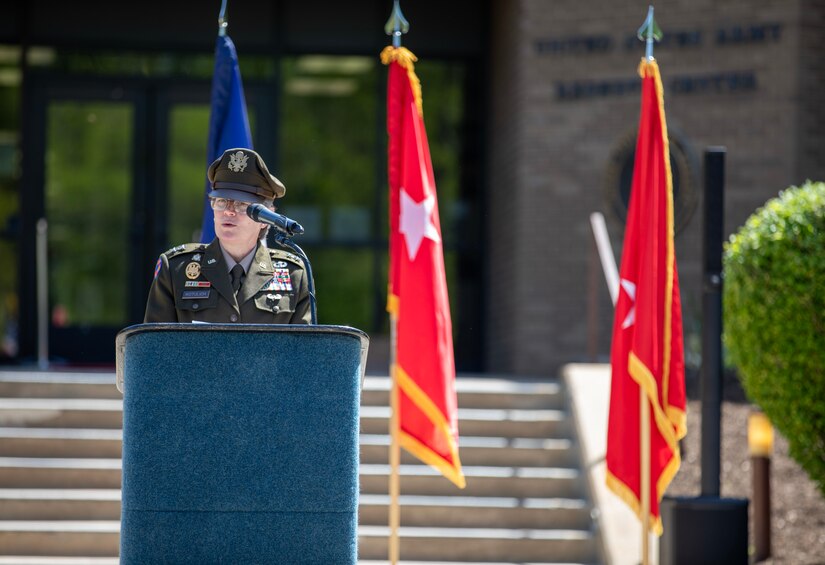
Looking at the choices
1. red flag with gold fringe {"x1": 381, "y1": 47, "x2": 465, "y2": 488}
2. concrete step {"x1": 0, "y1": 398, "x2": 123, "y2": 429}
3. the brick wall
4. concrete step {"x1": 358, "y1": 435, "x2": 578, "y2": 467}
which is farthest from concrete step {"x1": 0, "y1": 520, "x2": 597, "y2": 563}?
the brick wall

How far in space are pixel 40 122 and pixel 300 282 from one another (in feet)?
32.2

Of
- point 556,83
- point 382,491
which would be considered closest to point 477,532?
point 382,491

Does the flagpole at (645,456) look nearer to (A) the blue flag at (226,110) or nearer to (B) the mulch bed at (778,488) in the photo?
(B) the mulch bed at (778,488)

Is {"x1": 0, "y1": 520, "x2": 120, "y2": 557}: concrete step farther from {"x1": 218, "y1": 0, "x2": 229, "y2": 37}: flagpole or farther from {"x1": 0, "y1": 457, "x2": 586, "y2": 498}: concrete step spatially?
{"x1": 218, "y1": 0, "x2": 229, "y2": 37}: flagpole

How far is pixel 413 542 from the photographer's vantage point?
775cm

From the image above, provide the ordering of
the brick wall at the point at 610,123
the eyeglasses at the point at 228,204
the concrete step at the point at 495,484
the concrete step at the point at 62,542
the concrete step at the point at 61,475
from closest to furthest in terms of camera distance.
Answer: the eyeglasses at the point at 228,204, the concrete step at the point at 62,542, the concrete step at the point at 61,475, the concrete step at the point at 495,484, the brick wall at the point at 610,123

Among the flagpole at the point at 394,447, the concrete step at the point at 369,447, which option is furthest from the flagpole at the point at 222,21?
the concrete step at the point at 369,447

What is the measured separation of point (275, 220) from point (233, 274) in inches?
23.5

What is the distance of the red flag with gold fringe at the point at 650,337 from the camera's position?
254 inches

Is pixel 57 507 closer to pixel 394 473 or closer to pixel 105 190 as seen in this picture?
pixel 394 473

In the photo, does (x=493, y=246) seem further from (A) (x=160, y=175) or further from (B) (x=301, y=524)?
(B) (x=301, y=524)

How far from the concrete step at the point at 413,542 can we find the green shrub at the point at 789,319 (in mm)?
1434

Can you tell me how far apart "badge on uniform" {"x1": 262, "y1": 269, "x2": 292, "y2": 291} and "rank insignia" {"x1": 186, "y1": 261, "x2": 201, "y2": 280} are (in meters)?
0.23

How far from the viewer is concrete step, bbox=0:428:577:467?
8.45 meters
